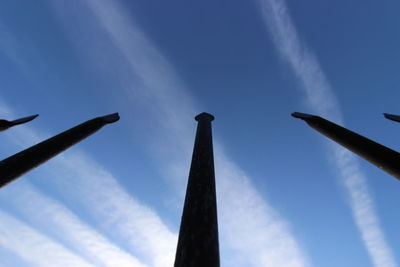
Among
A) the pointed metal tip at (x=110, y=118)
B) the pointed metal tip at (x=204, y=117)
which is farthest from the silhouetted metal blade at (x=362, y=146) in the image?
the pointed metal tip at (x=110, y=118)

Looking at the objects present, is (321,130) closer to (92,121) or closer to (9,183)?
(92,121)

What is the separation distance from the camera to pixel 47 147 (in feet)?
18.1

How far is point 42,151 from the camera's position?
536cm

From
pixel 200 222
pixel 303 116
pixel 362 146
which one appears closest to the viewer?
pixel 200 222

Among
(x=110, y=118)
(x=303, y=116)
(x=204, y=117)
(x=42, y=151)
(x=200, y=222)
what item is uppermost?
(x=303, y=116)

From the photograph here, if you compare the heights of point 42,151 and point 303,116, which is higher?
point 303,116

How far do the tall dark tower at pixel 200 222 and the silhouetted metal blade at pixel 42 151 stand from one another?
367cm

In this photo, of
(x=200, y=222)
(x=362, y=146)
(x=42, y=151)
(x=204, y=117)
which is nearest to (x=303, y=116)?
(x=362, y=146)

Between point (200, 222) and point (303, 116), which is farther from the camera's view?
point (303, 116)

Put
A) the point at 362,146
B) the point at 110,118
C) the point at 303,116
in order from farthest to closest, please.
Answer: the point at 110,118 → the point at 303,116 → the point at 362,146

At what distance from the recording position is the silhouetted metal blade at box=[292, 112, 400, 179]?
15.0 ft

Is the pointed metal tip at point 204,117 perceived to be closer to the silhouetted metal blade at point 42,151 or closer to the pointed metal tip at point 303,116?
the pointed metal tip at point 303,116

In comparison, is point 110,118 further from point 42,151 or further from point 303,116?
point 303,116

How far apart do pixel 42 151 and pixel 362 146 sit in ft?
24.6
